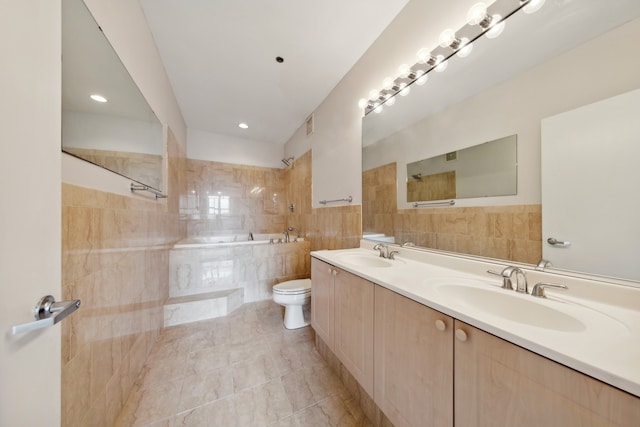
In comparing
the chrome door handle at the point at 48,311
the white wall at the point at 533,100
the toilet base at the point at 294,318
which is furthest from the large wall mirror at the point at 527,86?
the chrome door handle at the point at 48,311

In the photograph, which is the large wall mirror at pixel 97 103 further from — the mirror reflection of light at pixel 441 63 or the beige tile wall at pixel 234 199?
the beige tile wall at pixel 234 199

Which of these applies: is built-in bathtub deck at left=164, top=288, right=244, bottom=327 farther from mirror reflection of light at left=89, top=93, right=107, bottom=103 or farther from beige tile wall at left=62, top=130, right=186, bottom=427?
mirror reflection of light at left=89, top=93, right=107, bottom=103

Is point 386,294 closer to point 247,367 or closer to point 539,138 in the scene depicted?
point 539,138

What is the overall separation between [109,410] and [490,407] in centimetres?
176

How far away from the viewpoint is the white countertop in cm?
46

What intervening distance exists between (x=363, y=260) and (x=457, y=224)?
0.72 meters

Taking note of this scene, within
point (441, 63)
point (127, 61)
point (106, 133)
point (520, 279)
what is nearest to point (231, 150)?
point (127, 61)

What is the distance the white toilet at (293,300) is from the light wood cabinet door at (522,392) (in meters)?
1.55

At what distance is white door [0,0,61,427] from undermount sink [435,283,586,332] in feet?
4.08

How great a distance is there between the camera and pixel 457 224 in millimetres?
1248

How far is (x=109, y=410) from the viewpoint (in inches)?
43.4

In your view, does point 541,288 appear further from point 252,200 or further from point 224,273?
point 252,200

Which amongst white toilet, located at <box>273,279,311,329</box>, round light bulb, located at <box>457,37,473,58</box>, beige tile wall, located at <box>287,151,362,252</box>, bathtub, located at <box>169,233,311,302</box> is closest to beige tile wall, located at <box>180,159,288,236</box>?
beige tile wall, located at <box>287,151,362,252</box>

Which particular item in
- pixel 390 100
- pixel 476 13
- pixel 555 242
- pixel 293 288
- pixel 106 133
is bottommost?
pixel 293 288
